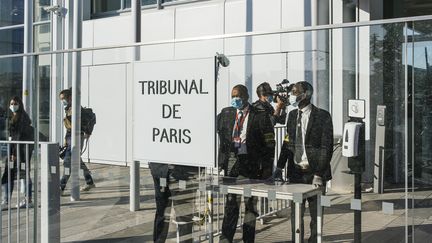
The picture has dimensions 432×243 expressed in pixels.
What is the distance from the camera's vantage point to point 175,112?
13.3ft

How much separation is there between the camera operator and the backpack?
1781 millimetres

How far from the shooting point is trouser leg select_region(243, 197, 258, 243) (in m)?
4.03

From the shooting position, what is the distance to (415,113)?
3.13m

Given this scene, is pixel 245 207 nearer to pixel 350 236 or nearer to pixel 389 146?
pixel 350 236

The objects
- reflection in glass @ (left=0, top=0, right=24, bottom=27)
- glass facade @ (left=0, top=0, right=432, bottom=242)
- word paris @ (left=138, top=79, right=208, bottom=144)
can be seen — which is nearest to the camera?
glass facade @ (left=0, top=0, right=432, bottom=242)

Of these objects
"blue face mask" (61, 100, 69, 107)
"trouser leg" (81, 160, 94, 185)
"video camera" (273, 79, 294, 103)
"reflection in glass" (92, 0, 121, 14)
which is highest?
"reflection in glass" (92, 0, 121, 14)

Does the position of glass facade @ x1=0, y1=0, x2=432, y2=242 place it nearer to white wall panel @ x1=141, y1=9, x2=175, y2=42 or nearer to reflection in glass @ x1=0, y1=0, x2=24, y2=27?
white wall panel @ x1=141, y1=9, x2=175, y2=42

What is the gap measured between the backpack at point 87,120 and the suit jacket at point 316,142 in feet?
6.56

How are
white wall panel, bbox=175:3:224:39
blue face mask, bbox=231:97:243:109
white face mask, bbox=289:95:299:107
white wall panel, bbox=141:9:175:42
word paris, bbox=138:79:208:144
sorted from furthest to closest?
1. white wall panel, bbox=141:9:175:42
2. white wall panel, bbox=175:3:224:39
3. word paris, bbox=138:79:208:144
4. blue face mask, bbox=231:97:243:109
5. white face mask, bbox=289:95:299:107

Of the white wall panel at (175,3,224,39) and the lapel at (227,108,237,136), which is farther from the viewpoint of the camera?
the white wall panel at (175,3,224,39)

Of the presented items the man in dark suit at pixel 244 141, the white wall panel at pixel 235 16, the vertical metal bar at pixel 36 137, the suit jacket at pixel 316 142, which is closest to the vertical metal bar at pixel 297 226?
the suit jacket at pixel 316 142

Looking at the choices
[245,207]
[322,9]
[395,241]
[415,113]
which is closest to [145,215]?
[245,207]

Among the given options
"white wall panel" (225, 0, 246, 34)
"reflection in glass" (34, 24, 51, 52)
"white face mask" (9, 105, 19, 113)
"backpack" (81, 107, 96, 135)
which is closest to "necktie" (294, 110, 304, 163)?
"backpack" (81, 107, 96, 135)

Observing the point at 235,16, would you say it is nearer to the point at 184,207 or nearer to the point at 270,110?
the point at 184,207
